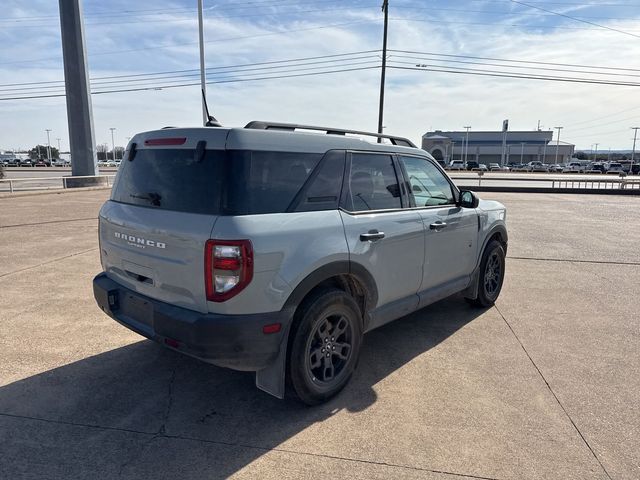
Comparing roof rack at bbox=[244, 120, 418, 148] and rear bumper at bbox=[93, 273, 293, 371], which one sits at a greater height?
roof rack at bbox=[244, 120, 418, 148]

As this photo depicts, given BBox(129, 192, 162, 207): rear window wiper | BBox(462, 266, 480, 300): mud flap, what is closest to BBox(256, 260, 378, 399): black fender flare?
BBox(129, 192, 162, 207): rear window wiper

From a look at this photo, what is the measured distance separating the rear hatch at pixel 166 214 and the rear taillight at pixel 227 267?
58mm

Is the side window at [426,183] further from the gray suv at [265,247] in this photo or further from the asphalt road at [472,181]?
the asphalt road at [472,181]

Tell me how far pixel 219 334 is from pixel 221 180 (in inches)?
36.2

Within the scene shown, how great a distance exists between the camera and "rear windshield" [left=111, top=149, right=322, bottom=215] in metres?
2.67

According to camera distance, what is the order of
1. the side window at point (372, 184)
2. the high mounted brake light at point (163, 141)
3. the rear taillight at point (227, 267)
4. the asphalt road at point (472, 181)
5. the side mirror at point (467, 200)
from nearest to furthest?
the rear taillight at point (227, 267), the high mounted brake light at point (163, 141), the side window at point (372, 184), the side mirror at point (467, 200), the asphalt road at point (472, 181)

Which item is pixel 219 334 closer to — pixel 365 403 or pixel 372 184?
pixel 365 403

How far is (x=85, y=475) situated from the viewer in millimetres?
2428

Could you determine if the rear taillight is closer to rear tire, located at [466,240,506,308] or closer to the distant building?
rear tire, located at [466,240,506,308]

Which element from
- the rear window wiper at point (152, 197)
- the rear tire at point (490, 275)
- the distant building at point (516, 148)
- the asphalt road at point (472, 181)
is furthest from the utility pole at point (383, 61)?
the distant building at point (516, 148)

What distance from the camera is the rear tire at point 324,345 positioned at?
9.65ft

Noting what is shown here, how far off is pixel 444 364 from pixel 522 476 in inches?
54.8

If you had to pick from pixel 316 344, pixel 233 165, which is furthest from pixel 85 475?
pixel 233 165

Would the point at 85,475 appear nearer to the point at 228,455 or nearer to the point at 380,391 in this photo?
the point at 228,455
